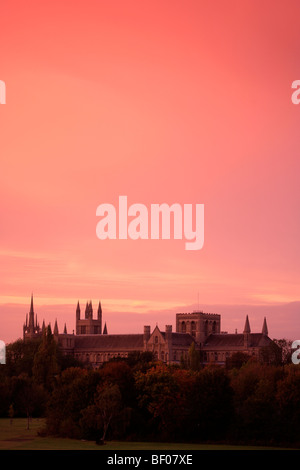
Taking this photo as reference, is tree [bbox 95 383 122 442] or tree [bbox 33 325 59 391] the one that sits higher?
tree [bbox 33 325 59 391]

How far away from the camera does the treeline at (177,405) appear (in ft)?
294

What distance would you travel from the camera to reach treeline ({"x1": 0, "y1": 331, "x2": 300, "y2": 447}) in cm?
8969

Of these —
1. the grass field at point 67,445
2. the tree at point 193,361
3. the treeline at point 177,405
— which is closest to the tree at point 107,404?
the treeline at point 177,405

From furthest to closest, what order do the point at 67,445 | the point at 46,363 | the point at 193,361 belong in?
the point at 193,361, the point at 46,363, the point at 67,445

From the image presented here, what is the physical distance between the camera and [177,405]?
92938mm

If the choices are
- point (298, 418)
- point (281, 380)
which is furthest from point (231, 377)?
point (298, 418)

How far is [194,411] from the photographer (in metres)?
91.9

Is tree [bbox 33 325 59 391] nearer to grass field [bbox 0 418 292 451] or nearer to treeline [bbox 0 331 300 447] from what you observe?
treeline [bbox 0 331 300 447]

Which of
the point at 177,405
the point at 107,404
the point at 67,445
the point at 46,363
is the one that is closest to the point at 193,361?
the point at 46,363

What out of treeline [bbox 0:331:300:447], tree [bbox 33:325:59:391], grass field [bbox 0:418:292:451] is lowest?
grass field [bbox 0:418:292:451]

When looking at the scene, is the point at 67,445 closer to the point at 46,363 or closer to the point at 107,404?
the point at 107,404

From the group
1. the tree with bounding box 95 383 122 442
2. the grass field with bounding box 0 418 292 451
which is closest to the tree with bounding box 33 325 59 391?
the tree with bounding box 95 383 122 442

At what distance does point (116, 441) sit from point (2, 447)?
470 inches
